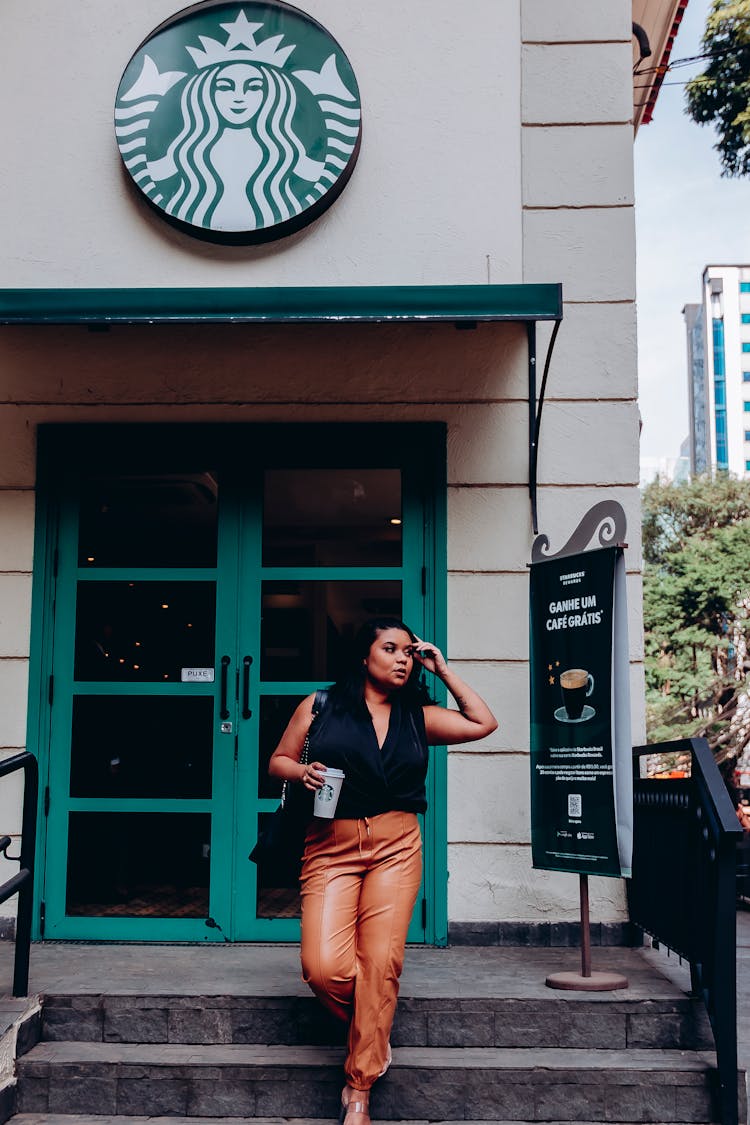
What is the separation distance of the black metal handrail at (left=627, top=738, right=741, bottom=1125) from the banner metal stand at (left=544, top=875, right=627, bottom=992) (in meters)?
0.30

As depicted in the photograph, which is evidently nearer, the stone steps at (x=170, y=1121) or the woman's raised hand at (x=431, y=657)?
the stone steps at (x=170, y=1121)

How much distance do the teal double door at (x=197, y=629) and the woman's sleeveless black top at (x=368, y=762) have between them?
4.50 feet

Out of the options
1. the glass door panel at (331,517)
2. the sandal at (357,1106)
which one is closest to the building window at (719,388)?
the glass door panel at (331,517)

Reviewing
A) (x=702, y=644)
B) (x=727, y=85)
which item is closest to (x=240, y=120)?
(x=727, y=85)

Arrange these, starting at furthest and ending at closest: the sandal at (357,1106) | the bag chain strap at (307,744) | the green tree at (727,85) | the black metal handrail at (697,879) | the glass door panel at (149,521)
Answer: the green tree at (727,85) < the glass door panel at (149,521) < the bag chain strap at (307,744) < the black metal handrail at (697,879) < the sandal at (357,1106)

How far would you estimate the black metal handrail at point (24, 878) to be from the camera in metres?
4.53

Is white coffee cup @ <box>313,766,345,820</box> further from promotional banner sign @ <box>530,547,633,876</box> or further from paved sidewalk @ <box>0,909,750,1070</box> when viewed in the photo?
promotional banner sign @ <box>530,547,633,876</box>

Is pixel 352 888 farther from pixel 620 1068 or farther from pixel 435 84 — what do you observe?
pixel 435 84

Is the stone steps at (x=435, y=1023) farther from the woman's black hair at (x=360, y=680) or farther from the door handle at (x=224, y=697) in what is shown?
the door handle at (x=224, y=697)

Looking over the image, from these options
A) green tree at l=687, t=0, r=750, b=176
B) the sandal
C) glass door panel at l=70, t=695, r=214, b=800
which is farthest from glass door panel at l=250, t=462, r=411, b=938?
green tree at l=687, t=0, r=750, b=176

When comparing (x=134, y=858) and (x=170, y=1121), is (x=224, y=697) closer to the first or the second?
(x=134, y=858)

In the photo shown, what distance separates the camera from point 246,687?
5.84 metres

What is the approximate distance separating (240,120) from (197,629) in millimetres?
2760

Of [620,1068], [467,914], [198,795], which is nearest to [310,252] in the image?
[198,795]
